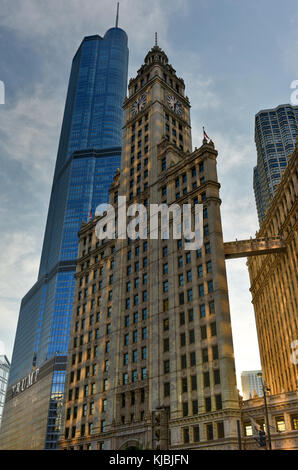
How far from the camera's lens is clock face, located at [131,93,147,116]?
105375 mm

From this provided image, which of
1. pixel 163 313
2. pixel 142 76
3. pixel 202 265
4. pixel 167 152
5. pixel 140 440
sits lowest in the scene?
pixel 140 440

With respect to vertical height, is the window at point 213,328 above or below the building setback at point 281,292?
below

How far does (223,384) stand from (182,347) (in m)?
10.2

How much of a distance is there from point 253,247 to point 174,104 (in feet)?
153

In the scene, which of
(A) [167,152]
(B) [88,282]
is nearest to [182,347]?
(B) [88,282]

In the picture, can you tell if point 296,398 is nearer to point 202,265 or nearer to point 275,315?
point 202,265

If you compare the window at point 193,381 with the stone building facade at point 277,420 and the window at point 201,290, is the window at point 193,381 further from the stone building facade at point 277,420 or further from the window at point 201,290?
the window at point 201,290

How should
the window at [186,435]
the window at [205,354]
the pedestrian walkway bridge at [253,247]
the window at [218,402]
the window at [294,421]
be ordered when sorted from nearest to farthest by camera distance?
the window at [294,421] < the window at [218,402] < the window at [186,435] < the window at [205,354] < the pedestrian walkway bridge at [253,247]

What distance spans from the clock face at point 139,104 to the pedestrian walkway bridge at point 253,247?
151ft

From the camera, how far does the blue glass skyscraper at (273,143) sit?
590 feet

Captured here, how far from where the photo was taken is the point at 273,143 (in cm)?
18675

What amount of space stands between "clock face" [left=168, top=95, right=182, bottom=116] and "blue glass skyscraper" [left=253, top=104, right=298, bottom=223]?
8066 cm

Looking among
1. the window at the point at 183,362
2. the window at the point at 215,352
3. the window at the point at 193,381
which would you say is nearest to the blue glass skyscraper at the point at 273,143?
the window at the point at 183,362

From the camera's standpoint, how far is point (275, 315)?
306 feet
